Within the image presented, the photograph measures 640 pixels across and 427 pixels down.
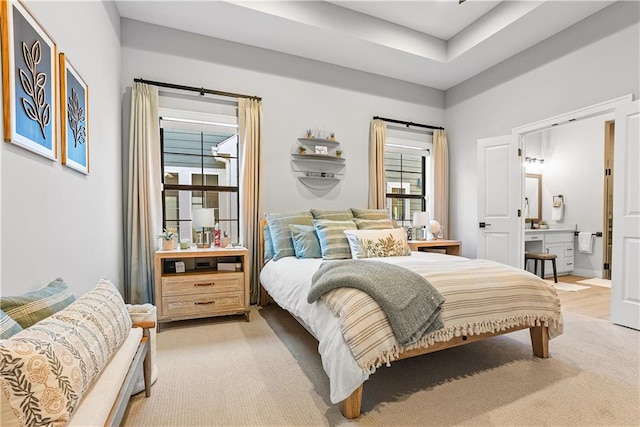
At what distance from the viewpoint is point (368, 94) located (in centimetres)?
464

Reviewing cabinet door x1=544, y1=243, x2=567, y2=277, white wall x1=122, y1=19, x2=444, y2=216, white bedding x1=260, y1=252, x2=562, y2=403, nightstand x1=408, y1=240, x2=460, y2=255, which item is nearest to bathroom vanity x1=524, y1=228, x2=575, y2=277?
cabinet door x1=544, y1=243, x2=567, y2=277

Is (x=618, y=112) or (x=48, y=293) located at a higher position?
(x=618, y=112)

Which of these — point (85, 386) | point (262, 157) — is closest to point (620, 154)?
point (262, 157)

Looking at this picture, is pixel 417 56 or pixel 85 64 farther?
pixel 417 56

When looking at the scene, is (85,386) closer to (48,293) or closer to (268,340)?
(48,293)

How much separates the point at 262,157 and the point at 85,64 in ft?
6.16

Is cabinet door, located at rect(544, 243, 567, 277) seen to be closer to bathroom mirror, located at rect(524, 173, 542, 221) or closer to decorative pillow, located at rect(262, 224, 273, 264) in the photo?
bathroom mirror, located at rect(524, 173, 542, 221)

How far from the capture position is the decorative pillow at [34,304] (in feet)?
3.85

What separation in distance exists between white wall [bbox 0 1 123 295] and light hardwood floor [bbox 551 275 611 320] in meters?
4.68

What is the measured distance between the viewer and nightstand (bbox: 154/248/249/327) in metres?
2.93

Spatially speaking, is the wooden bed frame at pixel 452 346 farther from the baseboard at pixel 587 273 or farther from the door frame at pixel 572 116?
the baseboard at pixel 587 273

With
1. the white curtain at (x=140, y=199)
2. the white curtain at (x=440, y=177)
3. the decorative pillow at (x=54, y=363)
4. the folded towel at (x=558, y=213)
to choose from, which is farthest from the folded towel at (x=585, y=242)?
the decorative pillow at (x=54, y=363)

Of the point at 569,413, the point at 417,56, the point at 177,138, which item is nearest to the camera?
the point at 569,413

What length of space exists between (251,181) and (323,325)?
90.8 inches
